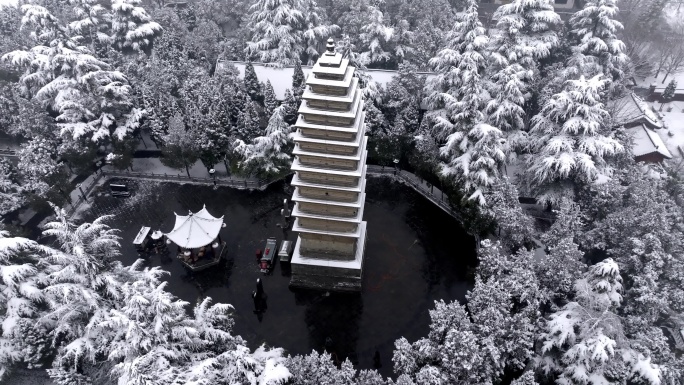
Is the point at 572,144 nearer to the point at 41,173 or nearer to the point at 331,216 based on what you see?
the point at 331,216

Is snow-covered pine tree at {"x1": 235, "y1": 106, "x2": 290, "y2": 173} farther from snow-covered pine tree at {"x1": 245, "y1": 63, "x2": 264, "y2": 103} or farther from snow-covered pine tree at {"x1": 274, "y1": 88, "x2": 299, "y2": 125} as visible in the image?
snow-covered pine tree at {"x1": 245, "y1": 63, "x2": 264, "y2": 103}

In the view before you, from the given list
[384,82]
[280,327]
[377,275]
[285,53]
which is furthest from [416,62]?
[280,327]

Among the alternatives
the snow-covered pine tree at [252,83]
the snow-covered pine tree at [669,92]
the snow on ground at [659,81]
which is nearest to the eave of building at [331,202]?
the snow-covered pine tree at [252,83]

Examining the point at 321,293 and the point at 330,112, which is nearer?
the point at 330,112

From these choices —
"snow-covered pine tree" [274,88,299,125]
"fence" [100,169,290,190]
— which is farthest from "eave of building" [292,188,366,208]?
"snow-covered pine tree" [274,88,299,125]

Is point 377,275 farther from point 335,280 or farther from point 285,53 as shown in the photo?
point 285,53

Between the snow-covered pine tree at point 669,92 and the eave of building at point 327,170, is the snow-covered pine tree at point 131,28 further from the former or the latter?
the snow-covered pine tree at point 669,92

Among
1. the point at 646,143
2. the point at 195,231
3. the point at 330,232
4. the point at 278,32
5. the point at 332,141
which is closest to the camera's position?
the point at 332,141

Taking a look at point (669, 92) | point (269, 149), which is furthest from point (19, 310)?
point (669, 92)
